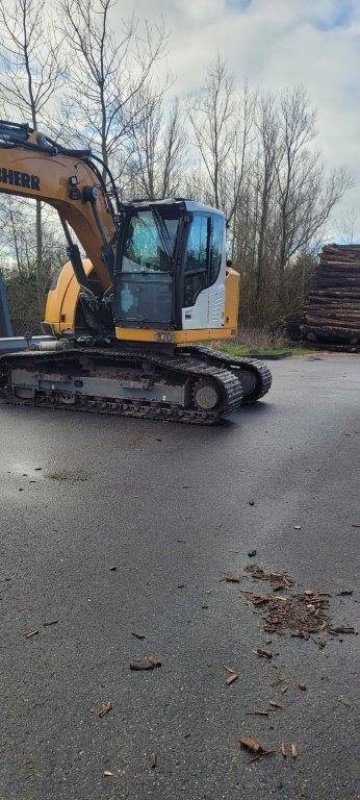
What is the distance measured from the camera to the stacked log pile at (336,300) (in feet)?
72.6

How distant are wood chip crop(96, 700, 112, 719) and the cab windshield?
6363mm

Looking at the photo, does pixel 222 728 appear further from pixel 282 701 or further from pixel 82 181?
pixel 82 181

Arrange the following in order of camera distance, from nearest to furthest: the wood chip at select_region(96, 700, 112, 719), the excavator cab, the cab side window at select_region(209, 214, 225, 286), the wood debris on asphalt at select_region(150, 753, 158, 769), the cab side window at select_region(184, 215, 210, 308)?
1. the wood debris on asphalt at select_region(150, 753, 158, 769)
2. the wood chip at select_region(96, 700, 112, 719)
3. the excavator cab
4. the cab side window at select_region(184, 215, 210, 308)
5. the cab side window at select_region(209, 214, 225, 286)

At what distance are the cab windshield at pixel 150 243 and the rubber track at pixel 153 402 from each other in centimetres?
124

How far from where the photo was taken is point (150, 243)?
8305mm

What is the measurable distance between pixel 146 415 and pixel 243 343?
1258 centimetres

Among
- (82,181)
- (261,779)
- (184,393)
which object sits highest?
(82,181)

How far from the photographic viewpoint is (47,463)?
6.04 metres

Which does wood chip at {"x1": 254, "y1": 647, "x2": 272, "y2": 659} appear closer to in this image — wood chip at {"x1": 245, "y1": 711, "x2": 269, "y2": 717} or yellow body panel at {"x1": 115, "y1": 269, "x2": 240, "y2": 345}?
wood chip at {"x1": 245, "y1": 711, "x2": 269, "y2": 717}

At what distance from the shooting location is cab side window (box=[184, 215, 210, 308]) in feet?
26.9

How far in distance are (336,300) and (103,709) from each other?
865 inches

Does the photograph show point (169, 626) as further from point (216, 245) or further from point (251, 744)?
point (216, 245)

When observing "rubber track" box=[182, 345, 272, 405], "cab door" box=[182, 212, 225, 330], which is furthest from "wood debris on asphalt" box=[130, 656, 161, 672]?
"rubber track" box=[182, 345, 272, 405]

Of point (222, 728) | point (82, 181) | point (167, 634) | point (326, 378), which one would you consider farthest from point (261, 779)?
point (326, 378)
